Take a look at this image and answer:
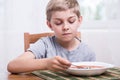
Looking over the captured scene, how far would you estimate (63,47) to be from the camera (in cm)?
144

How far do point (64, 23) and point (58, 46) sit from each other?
220 millimetres

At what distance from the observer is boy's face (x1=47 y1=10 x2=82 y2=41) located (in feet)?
4.14

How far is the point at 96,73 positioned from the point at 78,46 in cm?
47

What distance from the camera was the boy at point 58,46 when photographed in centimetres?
110

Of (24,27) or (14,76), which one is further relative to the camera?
(24,27)

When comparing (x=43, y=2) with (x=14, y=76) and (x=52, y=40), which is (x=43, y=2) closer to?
(x=52, y=40)

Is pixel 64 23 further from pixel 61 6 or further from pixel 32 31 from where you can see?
pixel 32 31

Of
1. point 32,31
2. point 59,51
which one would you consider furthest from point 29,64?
point 32,31

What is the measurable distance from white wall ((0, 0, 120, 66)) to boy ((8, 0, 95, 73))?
725mm

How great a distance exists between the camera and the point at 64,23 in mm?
1256

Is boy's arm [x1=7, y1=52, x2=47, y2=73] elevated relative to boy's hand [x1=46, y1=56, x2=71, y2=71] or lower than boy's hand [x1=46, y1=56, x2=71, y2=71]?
lower

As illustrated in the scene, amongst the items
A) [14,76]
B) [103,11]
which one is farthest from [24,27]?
[14,76]

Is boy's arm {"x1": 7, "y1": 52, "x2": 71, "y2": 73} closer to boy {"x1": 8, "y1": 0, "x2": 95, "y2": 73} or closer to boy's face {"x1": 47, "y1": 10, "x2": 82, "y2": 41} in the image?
boy {"x1": 8, "y1": 0, "x2": 95, "y2": 73}

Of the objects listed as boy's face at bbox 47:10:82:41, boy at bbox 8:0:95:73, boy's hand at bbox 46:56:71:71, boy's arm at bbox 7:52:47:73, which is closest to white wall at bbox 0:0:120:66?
boy at bbox 8:0:95:73
